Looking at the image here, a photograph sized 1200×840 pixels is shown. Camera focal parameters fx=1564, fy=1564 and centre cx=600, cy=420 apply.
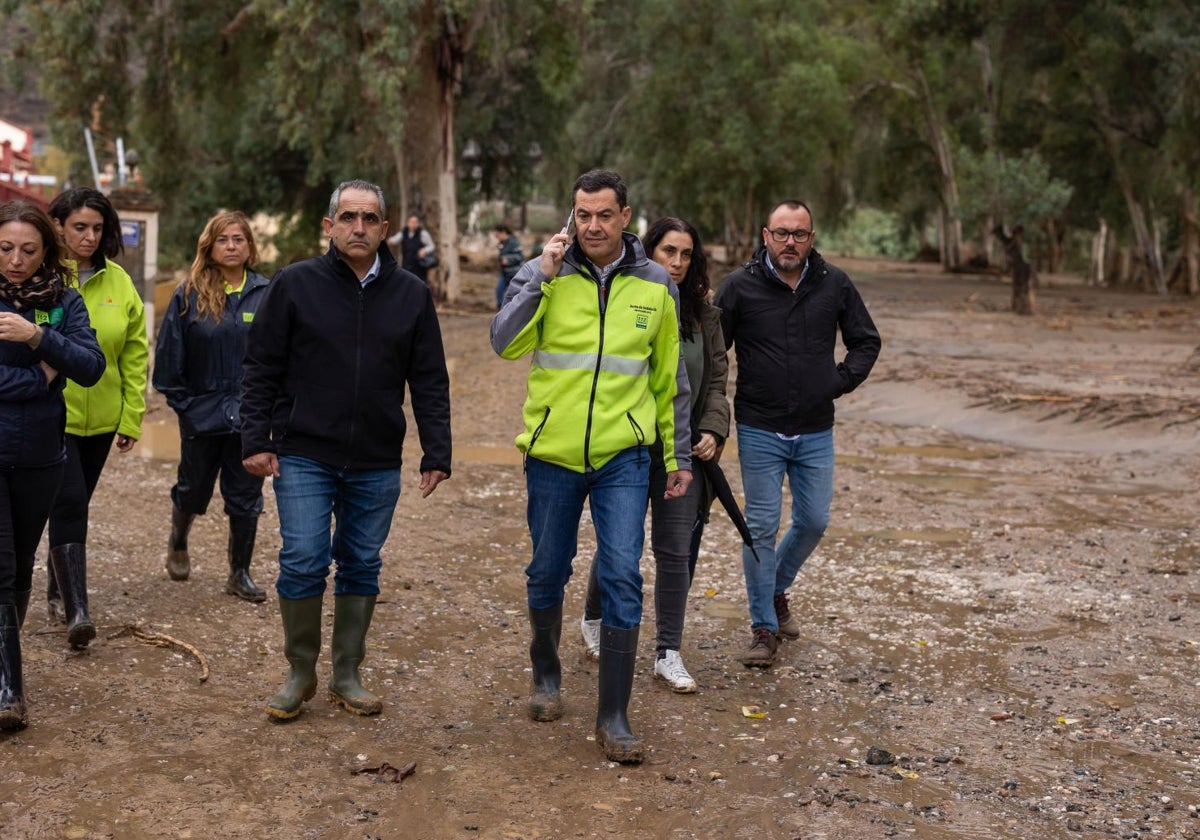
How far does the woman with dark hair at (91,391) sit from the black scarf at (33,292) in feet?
2.92

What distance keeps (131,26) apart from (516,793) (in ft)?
82.5

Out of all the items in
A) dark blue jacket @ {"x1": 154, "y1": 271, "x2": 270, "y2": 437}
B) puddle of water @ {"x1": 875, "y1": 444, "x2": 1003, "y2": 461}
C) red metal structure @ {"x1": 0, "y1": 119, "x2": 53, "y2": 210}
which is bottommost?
puddle of water @ {"x1": 875, "y1": 444, "x2": 1003, "y2": 461}

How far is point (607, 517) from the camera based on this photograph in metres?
5.71

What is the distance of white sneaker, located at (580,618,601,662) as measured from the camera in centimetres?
707

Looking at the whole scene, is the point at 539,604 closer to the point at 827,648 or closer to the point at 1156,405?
the point at 827,648

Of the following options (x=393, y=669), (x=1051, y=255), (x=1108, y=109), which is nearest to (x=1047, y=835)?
(x=393, y=669)

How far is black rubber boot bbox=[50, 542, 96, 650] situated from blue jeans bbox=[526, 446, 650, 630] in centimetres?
217

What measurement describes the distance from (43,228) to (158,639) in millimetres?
2101

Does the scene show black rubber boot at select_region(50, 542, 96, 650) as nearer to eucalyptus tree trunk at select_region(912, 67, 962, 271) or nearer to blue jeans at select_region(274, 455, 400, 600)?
blue jeans at select_region(274, 455, 400, 600)

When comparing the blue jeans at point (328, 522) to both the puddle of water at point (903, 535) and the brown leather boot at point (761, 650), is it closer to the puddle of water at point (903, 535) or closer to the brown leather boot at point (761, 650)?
the brown leather boot at point (761, 650)

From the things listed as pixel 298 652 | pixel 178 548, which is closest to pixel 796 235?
pixel 298 652

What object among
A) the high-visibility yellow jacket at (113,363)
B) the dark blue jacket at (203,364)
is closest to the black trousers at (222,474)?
the dark blue jacket at (203,364)

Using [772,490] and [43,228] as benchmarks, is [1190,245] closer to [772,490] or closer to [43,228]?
[772,490]

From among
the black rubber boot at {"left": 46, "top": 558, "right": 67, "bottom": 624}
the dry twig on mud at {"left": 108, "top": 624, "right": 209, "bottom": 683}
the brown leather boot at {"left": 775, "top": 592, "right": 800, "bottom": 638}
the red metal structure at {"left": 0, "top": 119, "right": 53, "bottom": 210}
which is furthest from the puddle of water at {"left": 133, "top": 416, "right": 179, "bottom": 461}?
the brown leather boot at {"left": 775, "top": 592, "right": 800, "bottom": 638}
